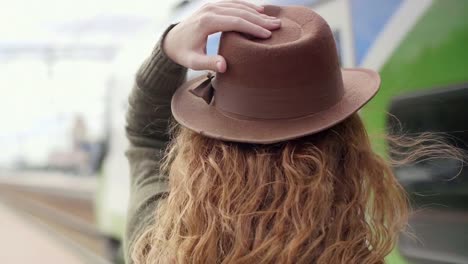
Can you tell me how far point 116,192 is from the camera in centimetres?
652

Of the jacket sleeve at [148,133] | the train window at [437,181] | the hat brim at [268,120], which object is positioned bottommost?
the train window at [437,181]

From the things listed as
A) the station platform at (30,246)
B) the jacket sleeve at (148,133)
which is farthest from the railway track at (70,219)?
the jacket sleeve at (148,133)

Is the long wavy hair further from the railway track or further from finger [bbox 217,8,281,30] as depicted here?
the railway track

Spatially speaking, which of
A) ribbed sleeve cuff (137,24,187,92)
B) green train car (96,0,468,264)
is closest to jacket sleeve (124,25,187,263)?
ribbed sleeve cuff (137,24,187,92)

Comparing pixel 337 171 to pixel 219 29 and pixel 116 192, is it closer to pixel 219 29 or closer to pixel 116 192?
pixel 219 29

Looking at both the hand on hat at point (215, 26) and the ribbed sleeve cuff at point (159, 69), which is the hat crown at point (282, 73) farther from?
the ribbed sleeve cuff at point (159, 69)

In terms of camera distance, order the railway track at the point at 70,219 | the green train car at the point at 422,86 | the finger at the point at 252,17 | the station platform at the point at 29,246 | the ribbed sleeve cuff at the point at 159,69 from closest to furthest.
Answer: the finger at the point at 252,17 → the ribbed sleeve cuff at the point at 159,69 → the green train car at the point at 422,86 → the station platform at the point at 29,246 → the railway track at the point at 70,219

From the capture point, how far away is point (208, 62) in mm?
1137

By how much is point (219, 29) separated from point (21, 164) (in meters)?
42.6

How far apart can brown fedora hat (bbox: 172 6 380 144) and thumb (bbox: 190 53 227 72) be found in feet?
0.06

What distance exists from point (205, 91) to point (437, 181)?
1480 mm

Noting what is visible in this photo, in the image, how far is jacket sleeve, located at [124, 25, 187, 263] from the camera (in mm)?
1365

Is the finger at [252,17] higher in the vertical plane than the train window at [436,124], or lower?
higher

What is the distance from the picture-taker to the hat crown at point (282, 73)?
109cm
